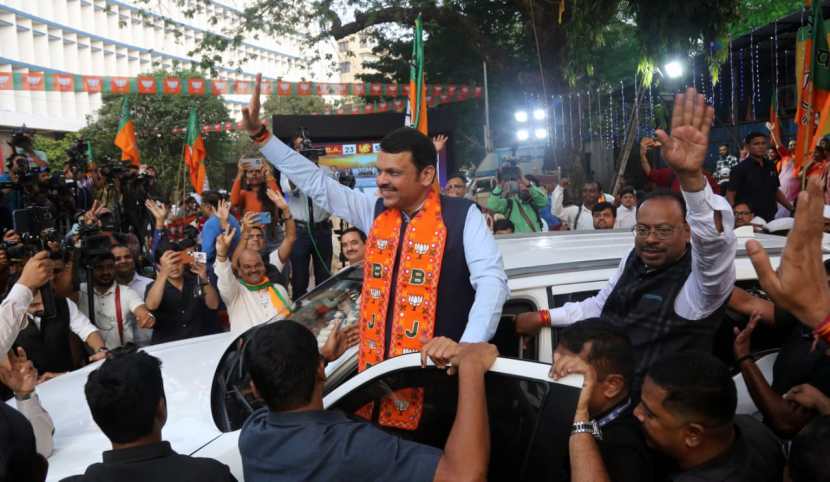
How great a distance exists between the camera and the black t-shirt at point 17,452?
243cm

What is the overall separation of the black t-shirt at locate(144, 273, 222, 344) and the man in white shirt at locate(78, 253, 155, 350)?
14 centimetres

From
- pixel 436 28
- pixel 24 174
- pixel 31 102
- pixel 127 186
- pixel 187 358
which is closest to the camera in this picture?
pixel 187 358

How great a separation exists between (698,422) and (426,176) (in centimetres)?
132

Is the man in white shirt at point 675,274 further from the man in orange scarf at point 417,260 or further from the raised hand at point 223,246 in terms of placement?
the raised hand at point 223,246

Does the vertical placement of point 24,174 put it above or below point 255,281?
above

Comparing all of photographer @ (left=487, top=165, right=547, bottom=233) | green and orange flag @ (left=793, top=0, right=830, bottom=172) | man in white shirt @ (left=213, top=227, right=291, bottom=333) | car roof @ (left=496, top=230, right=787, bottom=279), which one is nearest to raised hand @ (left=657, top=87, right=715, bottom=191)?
car roof @ (left=496, top=230, right=787, bottom=279)

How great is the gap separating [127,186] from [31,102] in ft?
124

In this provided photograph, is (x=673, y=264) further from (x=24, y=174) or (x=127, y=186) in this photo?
(x=127, y=186)

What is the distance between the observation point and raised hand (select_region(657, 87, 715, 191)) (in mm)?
2240

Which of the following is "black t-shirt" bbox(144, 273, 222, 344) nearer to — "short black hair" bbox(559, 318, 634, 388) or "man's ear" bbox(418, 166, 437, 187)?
"man's ear" bbox(418, 166, 437, 187)

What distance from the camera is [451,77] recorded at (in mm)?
25719

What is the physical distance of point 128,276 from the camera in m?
5.21

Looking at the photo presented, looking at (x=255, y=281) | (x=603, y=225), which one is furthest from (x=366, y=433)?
(x=603, y=225)

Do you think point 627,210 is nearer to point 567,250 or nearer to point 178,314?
point 567,250
